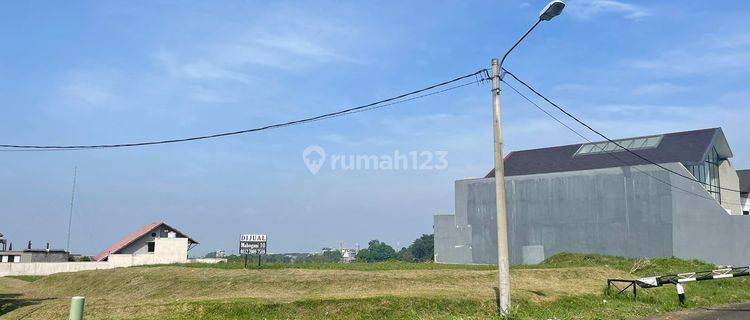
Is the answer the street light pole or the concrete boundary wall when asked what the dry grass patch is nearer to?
the street light pole

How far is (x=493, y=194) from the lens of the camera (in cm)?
6034

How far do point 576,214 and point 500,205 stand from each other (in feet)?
133

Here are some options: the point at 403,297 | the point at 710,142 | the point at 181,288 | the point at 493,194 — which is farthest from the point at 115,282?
the point at 710,142

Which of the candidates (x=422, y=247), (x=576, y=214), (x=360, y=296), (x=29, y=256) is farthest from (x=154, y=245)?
(x=422, y=247)

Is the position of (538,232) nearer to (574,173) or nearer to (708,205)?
(574,173)

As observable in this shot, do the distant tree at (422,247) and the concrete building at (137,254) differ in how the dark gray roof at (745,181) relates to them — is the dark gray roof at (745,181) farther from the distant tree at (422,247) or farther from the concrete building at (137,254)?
the distant tree at (422,247)

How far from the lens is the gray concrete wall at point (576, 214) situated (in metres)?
50.2

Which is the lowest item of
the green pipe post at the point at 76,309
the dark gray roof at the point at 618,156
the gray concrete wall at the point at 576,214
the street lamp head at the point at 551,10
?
the green pipe post at the point at 76,309

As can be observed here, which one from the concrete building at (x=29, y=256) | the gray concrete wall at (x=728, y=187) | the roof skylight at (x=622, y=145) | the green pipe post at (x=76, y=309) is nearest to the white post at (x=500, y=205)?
the green pipe post at (x=76, y=309)

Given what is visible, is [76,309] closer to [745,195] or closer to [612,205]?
[612,205]

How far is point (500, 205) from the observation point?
56.6 feet

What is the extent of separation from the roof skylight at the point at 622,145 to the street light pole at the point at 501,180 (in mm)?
43290

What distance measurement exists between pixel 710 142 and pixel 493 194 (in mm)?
20198

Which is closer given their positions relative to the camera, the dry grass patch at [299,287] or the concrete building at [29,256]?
the dry grass patch at [299,287]
